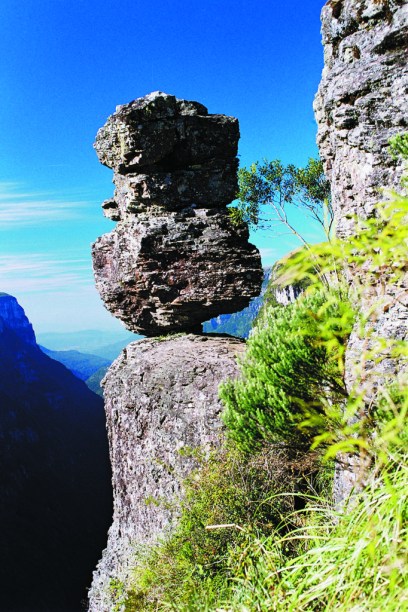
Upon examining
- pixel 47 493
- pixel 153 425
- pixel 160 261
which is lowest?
pixel 47 493

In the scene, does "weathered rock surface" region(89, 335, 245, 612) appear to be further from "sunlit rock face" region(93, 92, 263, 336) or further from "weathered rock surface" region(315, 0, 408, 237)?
"weathered rock surface" region(315, 0, 408, 237)

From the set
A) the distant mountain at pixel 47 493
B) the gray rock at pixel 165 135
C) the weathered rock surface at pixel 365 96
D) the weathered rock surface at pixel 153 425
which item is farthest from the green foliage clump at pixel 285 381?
the distant mountain at pixel 47 493

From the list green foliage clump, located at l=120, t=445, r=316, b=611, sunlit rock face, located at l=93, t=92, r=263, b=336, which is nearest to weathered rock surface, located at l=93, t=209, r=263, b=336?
sunlit rock face, located at l=93, t=92, r=263, b=336

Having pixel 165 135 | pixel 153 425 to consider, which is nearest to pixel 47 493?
pixel 153 425

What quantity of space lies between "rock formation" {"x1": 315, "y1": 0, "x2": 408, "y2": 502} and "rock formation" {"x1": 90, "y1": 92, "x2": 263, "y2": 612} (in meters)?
12.2

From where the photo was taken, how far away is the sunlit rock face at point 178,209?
83.3 feet

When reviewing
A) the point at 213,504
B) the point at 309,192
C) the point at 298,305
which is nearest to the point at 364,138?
the point at 298,305

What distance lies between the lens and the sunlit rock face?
83.3ft

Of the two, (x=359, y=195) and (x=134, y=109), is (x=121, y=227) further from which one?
(x=359, y=195)

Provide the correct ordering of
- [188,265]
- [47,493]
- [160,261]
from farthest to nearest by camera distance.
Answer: [47,493] < [160,261] < [188,265]

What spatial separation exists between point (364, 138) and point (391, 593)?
469 inches

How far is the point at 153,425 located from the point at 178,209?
12.0 meters

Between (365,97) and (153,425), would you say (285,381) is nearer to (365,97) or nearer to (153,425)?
(365,97)

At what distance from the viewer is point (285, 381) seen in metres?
11.8
